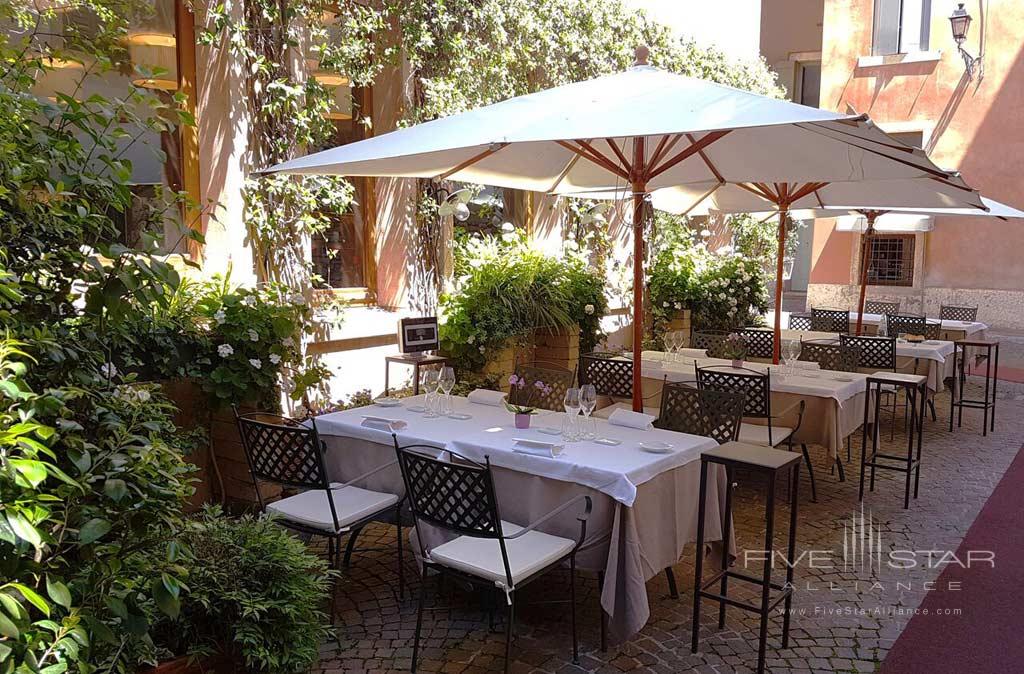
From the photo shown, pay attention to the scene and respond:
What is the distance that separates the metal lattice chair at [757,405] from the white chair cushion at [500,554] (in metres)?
2.44

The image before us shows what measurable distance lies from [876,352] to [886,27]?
1209 centimetres

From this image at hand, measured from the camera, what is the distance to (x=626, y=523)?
144 inches

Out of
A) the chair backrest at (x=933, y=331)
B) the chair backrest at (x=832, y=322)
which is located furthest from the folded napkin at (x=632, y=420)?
the chair backrest at (x=832, y=322)

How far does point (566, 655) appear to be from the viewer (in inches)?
145

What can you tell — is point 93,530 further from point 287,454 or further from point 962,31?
point 962,31

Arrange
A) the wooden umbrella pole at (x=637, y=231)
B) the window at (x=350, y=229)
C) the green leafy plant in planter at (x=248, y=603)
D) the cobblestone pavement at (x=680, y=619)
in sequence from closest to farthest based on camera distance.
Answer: the green leafy plant in planter at (x=248, y=603)
the cobblestone pavement at (x=680, y=619)
the wooden umbrella pole at (x=637, y=231)
the window at (x=350, y=229)

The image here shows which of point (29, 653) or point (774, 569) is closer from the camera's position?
point (29, 653)

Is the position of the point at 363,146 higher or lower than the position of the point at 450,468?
higher

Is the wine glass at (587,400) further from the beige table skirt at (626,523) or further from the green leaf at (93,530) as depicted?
the green leaf at (93,530)

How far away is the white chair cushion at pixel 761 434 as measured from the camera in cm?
576

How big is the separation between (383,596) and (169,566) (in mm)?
2405

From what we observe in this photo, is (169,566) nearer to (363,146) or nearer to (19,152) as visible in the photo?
(19,152)

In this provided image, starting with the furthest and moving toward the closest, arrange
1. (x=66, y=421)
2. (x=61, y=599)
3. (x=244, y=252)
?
(x=244, y=252), (x=66, y=421), (x=61, y=599)

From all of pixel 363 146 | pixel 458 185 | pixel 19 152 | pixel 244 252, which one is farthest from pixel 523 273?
pixel 19 152
